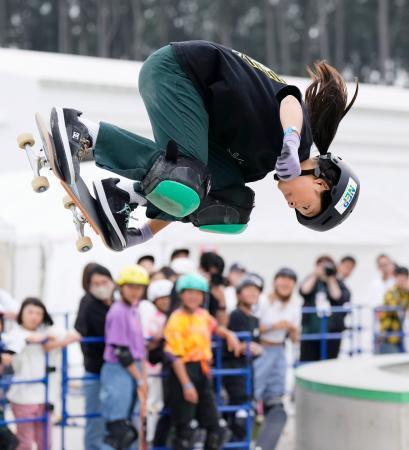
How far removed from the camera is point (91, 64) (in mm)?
13258

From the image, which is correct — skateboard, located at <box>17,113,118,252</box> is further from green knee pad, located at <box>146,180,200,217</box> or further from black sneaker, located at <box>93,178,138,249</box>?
green knee pad, located at <box>146,180,200,217</box>

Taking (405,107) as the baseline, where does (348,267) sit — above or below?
below

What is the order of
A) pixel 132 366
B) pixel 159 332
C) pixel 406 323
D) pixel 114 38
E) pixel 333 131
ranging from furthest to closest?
pixel 114 38 < pixel 406 323 < pixel 159 332 < pixel 132 366 < pixel 333 131

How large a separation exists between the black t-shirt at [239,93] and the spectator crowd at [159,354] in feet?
11.8

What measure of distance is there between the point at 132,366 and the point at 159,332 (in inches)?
25.7

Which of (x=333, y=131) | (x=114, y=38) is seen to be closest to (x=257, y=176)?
(x=333, y=131)

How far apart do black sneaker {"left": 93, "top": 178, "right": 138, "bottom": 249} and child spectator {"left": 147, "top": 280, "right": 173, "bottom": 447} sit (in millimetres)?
3529

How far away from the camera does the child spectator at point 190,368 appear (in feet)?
24.4

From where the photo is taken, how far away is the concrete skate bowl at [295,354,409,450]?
6.30m

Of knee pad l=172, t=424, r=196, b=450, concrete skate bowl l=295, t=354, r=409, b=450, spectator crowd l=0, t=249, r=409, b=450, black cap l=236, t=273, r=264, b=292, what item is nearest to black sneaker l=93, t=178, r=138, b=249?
concrete skate bowl l=295, t=354, r=409, b=450

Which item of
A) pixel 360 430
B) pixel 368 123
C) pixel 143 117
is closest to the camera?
pixel 360 430

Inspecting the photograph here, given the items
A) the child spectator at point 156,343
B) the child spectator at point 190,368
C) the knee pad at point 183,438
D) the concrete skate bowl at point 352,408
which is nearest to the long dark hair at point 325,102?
the concrete skate bowl at point 352,408

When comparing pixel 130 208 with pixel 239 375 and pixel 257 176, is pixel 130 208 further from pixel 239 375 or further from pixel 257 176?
pixel 239 375

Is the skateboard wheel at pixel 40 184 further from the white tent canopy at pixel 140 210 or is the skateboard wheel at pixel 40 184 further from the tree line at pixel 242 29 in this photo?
the tree line at pixel 242 29
